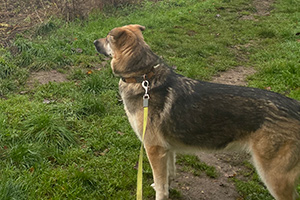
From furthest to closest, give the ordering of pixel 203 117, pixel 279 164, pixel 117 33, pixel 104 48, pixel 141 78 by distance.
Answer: pixel 104 48 → pixel 117 33 → pixel 141 78 → pixel 203 117 → pixel 279 164

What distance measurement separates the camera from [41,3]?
32.0 feet

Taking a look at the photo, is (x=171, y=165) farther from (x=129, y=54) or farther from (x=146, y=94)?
(x=129, y=54)

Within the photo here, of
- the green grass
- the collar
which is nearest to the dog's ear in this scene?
the collar

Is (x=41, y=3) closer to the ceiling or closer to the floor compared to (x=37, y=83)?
closer to the ceiling

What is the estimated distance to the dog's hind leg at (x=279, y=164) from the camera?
9.59 feet

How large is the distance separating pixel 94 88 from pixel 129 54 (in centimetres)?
278

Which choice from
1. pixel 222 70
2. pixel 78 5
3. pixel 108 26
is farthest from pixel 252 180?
pixel 78 5

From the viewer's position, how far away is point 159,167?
3.54m

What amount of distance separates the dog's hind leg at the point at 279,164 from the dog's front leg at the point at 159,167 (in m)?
1.04

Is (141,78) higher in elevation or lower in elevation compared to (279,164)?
higher

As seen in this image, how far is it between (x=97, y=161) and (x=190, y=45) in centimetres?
558

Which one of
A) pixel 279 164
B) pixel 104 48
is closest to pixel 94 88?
pixel 104 48

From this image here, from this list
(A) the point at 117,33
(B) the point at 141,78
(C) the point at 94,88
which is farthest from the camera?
(C) the point at 94,88

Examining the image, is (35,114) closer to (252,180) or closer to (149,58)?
(149,58)
